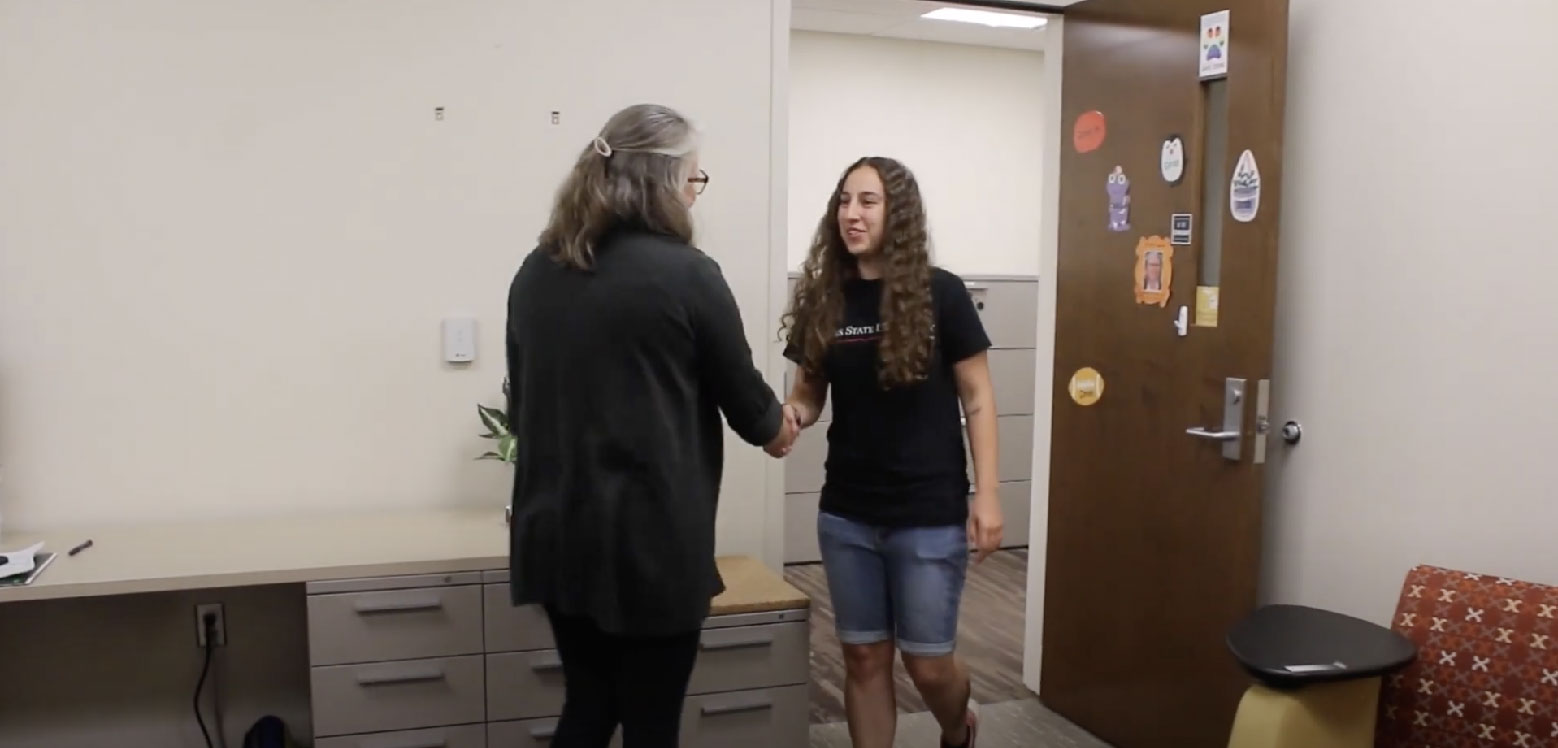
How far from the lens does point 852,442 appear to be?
2.19 metres

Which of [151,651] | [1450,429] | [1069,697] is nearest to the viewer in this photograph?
[1450,429]

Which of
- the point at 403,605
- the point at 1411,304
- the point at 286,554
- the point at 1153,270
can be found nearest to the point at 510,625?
the point at 403,605

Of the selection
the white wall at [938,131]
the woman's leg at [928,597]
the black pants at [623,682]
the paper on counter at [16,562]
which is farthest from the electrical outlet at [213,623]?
the white wall at [938,131]

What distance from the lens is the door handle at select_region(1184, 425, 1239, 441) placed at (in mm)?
2484

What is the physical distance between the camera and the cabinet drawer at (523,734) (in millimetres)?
2326

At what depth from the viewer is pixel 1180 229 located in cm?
261

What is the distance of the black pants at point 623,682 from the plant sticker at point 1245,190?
153 centimetres

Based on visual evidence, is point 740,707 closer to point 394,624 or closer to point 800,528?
point 394,624

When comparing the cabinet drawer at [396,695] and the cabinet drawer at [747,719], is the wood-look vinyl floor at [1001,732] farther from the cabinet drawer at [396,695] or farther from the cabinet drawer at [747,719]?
the cabinet drawer at [396,695]

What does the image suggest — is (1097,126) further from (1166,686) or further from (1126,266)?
(1166,686)

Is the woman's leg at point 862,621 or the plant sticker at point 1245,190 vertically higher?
the plant sticker at point 1245,190

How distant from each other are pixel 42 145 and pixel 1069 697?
2.83 m

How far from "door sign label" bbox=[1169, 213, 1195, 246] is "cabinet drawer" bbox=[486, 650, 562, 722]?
1.67 meters

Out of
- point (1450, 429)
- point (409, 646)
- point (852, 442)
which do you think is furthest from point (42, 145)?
point (1450, 429)
